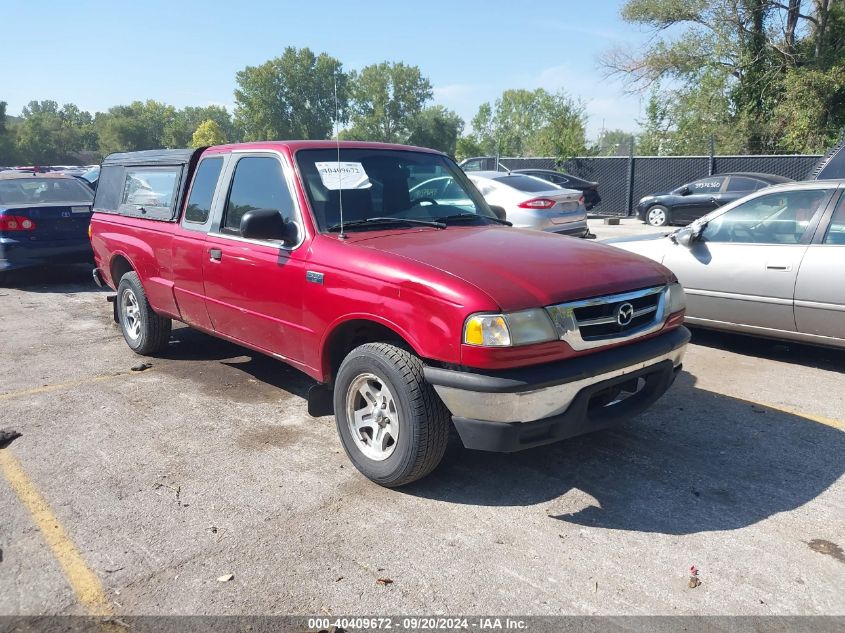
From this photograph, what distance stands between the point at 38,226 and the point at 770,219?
9492 millimetres

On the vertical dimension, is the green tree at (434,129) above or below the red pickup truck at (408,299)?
above

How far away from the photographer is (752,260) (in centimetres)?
597

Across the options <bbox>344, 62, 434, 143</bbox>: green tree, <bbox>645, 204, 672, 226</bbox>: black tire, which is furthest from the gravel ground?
<bbox>344, 62, 434, 143</bbox>: green tree

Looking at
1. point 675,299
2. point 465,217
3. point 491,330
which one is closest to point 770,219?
point 675,299

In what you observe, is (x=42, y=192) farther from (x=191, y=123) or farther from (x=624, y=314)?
(x=191, y=123)

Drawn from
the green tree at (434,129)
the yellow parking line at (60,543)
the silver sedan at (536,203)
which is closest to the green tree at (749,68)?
the silver sedan at (536,203)

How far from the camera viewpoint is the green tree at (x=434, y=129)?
8569 cm

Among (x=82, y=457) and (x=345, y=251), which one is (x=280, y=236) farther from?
(x=82, y=457)

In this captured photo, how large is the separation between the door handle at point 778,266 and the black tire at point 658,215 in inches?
526

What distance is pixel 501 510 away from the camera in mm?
3520

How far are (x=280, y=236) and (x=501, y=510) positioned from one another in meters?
2.07

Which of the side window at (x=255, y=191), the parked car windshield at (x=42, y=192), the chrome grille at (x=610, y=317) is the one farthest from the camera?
the parked car windshield at (x=42, y=192)

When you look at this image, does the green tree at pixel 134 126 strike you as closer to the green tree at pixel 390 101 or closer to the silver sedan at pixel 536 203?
the green tree at pixel 390 101

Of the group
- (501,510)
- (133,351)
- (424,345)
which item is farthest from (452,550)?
(133,351)
